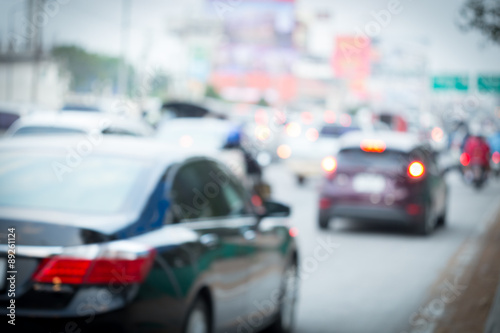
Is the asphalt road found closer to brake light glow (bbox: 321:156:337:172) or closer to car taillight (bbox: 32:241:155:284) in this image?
brake light glow (bbox: 321:156:337:172)

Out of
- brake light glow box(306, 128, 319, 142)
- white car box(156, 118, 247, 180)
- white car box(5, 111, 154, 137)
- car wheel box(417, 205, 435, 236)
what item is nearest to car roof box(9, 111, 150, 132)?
white car box(5, 111, 154, 137)

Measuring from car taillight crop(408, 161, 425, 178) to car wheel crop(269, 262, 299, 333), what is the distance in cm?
732

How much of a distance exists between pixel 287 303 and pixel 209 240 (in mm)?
1999

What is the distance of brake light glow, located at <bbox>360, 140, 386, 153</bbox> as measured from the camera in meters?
14.4

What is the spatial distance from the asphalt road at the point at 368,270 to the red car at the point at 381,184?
358 mm

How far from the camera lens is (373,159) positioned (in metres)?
14.4

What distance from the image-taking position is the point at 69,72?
43.2 m

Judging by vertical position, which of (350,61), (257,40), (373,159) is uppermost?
(257,40)

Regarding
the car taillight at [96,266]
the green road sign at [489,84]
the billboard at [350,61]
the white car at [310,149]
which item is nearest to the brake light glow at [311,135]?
the white car at [310,149]

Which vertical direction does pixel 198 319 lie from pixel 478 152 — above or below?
above

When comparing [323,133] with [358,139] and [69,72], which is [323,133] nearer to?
[358,139]

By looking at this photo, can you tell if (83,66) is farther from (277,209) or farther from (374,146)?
(277,209)

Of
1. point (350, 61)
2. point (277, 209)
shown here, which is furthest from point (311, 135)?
point (350, 61)

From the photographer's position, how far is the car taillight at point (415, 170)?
46.8 feet
